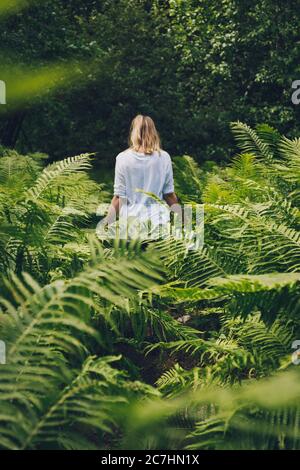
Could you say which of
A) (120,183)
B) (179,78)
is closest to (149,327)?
(120,183)

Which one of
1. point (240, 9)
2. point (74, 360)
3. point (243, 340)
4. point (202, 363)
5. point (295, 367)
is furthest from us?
point (240, 9)

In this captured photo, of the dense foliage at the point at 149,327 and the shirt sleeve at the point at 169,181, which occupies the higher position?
the shirt sleeve at the point at 169,181

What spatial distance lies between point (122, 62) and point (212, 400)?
11468mm

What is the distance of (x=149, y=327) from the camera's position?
16.8 ft

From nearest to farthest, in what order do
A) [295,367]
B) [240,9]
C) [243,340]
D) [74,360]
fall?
1. [295,367]
2. [74,360]
3. [243,340]
4. [240,9]

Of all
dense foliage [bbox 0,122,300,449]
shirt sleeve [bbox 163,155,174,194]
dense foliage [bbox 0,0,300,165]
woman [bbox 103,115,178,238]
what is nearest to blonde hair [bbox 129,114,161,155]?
woman [bbox 103,115,178,238]

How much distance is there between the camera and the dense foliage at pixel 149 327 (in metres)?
2.63

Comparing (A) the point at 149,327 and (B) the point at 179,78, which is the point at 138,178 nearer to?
(A) the point at 149,327

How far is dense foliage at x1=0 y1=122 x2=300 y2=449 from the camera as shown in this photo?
2.63 m

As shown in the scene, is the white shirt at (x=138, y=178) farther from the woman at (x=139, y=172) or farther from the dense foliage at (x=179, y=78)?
the dense foliage at (x=179, y=78)

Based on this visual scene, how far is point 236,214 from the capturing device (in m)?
4.16

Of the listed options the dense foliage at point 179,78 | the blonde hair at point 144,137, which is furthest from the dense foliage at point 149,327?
the dense foliage at point 179,78
